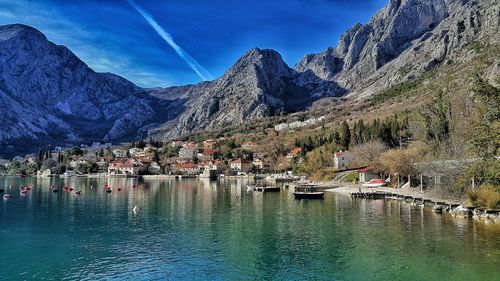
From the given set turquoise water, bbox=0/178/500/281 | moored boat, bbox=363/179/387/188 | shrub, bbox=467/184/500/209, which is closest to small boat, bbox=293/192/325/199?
turquoise water, bbox=0/178/500/281

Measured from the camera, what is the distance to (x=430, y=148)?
70250mm

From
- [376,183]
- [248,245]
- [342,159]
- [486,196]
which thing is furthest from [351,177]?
[248,245]

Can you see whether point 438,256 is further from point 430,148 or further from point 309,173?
point 309,173

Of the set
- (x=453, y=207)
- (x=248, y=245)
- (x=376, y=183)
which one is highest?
(x=376, y=183)

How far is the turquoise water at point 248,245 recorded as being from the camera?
24.9 m

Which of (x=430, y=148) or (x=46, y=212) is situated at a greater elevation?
(x=430, y=148)

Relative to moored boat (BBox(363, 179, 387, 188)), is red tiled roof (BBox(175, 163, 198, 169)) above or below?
above

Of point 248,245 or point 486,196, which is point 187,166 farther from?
point 248,245

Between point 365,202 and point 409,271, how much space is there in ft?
A: 129

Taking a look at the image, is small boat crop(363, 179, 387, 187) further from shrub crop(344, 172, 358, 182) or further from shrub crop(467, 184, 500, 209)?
shrub crop(467, 184, 500, 209)

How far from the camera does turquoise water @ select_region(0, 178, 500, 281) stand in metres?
24.9

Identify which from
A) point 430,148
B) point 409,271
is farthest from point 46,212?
point 430,148

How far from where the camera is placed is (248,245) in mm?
32188

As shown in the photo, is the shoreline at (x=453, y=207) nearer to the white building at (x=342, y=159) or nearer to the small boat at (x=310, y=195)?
the small boat at (x=310, y=195)
